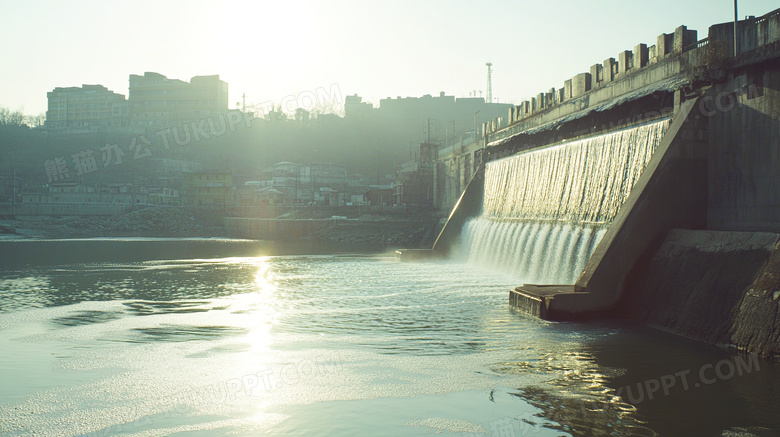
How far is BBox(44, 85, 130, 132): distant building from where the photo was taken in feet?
500

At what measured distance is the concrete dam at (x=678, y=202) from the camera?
11.0 meters

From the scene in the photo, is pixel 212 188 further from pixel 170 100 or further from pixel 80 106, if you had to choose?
pixel 80 106

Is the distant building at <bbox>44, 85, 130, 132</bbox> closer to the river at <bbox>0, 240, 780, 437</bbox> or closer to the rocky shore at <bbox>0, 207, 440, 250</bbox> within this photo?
the rocky shore at <bbox>0, 207, 440, 250</bbox>

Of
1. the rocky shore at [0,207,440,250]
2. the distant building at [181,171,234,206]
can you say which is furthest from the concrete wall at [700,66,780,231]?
the distant building at [181,171,234,206]

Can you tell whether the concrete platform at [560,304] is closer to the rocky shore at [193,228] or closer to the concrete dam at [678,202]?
the concrete dam at [678,202]

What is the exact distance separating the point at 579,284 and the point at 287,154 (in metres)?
128

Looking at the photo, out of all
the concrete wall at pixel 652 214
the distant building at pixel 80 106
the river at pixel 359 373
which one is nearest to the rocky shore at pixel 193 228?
the river at pixel 359 373

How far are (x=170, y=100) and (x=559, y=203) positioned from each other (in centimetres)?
13849

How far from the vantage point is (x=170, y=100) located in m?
144

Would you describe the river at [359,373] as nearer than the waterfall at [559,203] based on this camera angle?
Yes

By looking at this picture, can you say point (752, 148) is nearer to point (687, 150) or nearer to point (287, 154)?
point (687, 150)

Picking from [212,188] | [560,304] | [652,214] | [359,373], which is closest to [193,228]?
[212,188]

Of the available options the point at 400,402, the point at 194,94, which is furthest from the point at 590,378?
the point at 194,94

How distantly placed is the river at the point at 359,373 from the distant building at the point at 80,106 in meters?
153
